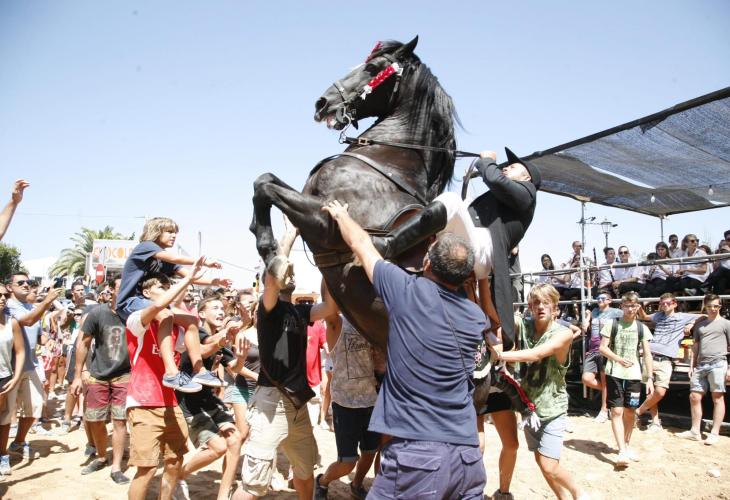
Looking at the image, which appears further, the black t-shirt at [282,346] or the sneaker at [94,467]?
the sneaker at [94,467]

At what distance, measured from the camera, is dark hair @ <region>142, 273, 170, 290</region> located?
178 inches

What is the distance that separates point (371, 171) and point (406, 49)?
103 centimetres

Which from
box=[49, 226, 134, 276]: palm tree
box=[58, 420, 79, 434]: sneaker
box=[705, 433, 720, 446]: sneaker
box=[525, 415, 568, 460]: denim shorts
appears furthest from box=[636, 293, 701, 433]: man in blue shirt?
box=[49, 226, 134, 276]: palm tree

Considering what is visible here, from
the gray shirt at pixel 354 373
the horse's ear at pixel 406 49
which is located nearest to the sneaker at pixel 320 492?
the gray shirt at pixel 354 373

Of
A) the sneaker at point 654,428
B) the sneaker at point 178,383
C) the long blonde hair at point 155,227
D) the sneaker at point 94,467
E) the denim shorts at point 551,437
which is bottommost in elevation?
the sneaker at point 654,428

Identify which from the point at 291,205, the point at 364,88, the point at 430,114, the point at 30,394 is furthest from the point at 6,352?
the point at 430,114

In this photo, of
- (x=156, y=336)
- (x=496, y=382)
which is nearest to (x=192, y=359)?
(x=156, y=336)

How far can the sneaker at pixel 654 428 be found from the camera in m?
8.65

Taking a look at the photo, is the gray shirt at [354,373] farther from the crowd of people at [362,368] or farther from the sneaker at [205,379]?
the sneaker at [205,379]

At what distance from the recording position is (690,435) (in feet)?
27.0

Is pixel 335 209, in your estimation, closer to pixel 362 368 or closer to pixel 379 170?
pixel 379 170

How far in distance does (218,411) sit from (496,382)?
8.56 feet

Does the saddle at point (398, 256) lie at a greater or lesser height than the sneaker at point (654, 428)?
greater

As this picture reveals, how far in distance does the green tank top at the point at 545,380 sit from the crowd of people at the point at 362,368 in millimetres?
15
